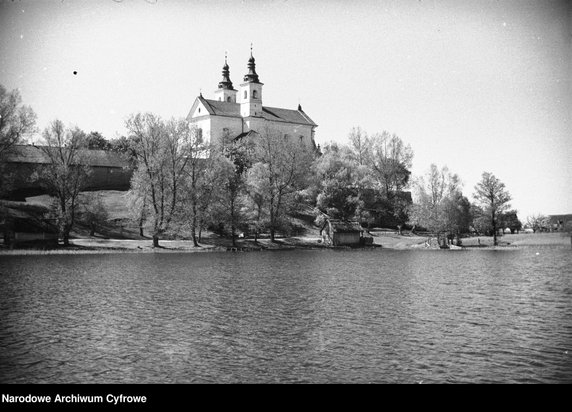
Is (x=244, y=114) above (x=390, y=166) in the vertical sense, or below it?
above

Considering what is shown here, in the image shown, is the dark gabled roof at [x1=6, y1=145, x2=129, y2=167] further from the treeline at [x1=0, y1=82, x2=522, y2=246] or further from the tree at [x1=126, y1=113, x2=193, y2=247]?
the tree at [x1=126, y1=113, x2=193, y2=247]

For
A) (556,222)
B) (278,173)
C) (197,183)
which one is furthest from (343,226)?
(556,222)

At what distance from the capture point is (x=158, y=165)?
210ft

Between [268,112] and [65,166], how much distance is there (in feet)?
238

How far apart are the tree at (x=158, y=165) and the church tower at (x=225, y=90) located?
69.9 meters

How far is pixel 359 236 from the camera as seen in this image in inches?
3187

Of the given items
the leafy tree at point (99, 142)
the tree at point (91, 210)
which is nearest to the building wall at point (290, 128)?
the leafy tree at point (99, 142)

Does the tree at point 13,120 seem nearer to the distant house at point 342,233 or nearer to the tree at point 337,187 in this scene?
the distant house at point 342,233

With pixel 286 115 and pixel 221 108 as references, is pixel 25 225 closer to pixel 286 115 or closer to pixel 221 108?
pixel 221 108

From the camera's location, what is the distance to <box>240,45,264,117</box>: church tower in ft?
407

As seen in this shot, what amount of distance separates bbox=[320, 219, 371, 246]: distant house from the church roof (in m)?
48.5

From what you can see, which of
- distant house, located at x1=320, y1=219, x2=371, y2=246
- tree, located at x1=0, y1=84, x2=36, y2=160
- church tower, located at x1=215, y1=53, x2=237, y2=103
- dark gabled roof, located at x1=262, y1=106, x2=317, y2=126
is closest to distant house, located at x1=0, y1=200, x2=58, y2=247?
tree, located at x1=0, y1=84, x2=36, y2=160

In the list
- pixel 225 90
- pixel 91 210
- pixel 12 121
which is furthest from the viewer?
pixel 225 90

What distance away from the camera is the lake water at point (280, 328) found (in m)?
15.8
